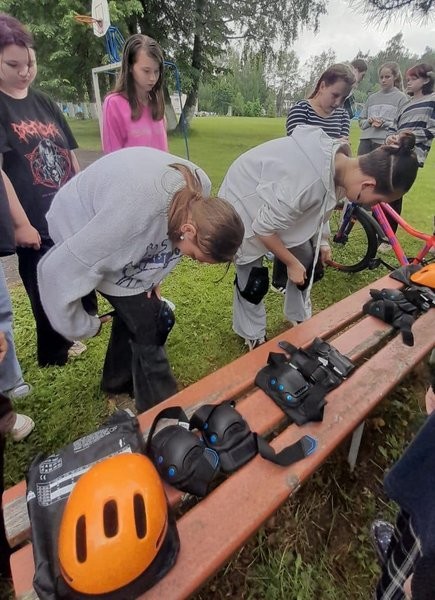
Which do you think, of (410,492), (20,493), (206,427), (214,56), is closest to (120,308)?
(206,427)

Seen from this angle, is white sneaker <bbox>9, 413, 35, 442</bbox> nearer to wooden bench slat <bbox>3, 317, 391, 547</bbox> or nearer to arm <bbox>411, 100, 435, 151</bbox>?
wooden bench slat <bbox>3, 317, 391, 547</bbox>

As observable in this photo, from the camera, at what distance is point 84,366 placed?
8.21 ft

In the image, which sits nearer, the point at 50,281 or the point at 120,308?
the point at 50,281

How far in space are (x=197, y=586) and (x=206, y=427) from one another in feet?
1.52

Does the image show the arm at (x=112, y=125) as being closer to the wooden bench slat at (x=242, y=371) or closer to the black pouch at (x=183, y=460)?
the wooden bench slat at (x=242, y=371)

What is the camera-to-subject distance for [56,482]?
3.59 ft

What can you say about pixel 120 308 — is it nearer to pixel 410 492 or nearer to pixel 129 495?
pixel 129 495

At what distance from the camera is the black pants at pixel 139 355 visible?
1641mm

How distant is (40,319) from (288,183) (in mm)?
1594

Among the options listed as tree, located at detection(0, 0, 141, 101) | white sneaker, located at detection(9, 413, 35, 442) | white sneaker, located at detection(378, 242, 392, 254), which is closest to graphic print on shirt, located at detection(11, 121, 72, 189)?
white sneaker, located at detection(9, 413, 35, 442)

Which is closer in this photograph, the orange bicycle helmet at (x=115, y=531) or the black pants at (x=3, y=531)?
the orange bicycle helmet at (x=115, y=531)

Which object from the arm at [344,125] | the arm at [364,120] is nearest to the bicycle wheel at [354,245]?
the arm at [344,125]

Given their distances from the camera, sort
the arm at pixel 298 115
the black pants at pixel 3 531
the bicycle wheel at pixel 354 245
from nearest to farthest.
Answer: the black pants at pixel 3 531, the arm at pixel 298 115, the bicycle wheel at pixel 354 245

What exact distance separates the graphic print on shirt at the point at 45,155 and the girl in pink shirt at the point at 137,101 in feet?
2.07
